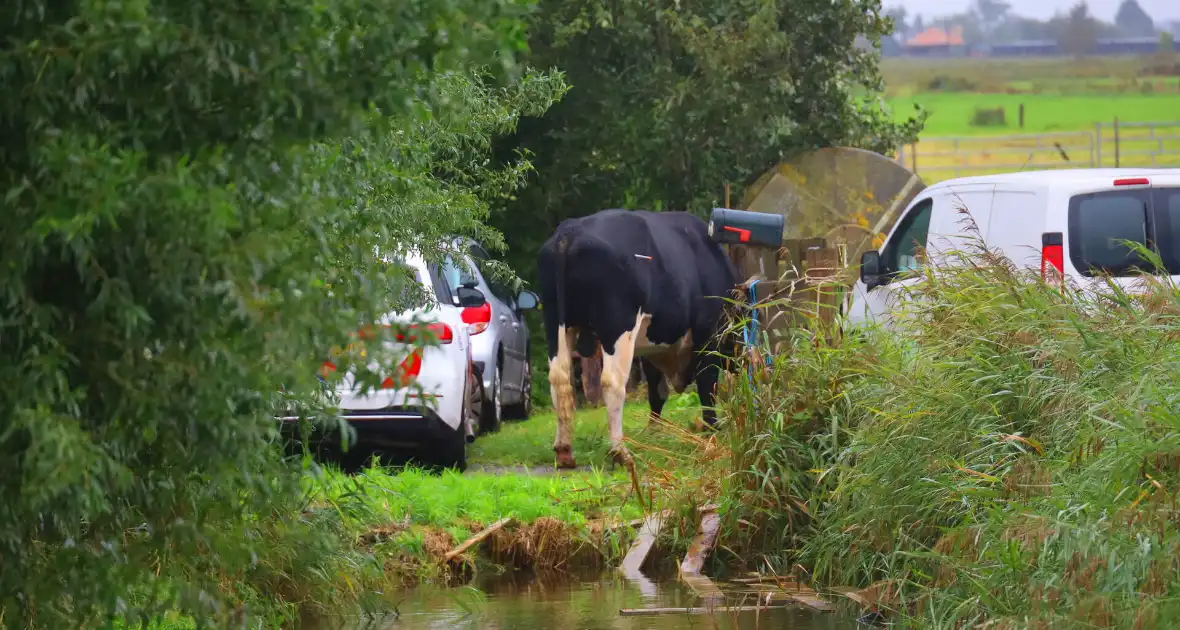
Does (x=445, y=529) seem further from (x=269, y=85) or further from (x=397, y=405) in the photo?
(x=269, y=85)

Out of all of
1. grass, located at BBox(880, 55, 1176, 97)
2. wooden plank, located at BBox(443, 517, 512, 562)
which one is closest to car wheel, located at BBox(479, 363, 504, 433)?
wooden plank, located at BBox(443, 517, 512, 562)

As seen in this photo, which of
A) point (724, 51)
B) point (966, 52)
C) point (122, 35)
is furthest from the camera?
point (966, 52)

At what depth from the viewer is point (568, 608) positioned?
8.15m

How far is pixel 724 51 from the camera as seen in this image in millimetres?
16719

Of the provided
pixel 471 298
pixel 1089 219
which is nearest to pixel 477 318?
pixel 471 298

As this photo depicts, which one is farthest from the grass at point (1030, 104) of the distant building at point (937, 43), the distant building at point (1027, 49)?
the distant building at point (937, 43)

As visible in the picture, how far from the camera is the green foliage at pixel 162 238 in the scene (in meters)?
3.75

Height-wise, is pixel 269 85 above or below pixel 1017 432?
above

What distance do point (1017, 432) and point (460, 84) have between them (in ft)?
9.87

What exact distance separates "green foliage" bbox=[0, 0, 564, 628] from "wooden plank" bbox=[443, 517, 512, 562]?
4.29m

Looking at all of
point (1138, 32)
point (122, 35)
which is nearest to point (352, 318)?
point (122, 35)

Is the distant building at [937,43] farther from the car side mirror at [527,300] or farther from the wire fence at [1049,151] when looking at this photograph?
the car side mirror at [527,300]

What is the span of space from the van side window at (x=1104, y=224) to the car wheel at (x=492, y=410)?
5401 millimetres

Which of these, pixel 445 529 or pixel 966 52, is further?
pixel 966 52
